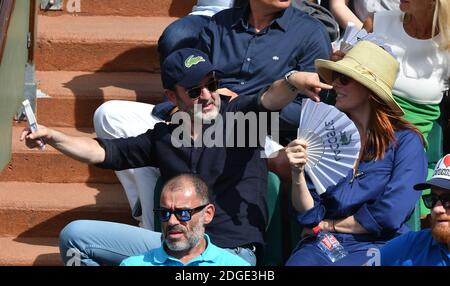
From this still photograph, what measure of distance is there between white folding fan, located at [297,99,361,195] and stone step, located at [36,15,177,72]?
2113mm

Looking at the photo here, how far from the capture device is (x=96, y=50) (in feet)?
26.8

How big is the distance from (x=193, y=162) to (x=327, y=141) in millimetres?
692

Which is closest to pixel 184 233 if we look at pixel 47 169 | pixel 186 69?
pixel 186 69

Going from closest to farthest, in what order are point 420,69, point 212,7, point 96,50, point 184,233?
point 184,233
point 420,69
point 212,7
point 96,50

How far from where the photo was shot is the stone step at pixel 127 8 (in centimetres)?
856

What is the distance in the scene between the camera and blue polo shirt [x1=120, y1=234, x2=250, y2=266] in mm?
5941

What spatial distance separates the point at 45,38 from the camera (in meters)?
8.16

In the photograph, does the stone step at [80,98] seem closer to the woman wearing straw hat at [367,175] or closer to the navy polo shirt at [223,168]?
the navy polo shirt at [223,168]

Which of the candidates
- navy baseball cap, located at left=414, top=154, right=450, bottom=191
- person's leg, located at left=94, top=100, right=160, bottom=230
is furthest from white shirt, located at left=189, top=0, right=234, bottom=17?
navy baseball cap, located at left=414, top=154, right=450, bottom=191

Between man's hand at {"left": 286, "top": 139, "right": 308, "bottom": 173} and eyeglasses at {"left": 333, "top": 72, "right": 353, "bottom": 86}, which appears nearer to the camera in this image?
man's hand at {"left": 286, "top": 139, "right": 308, "bottom": 173}

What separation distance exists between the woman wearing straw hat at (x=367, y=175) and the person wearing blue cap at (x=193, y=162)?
0.24 meters

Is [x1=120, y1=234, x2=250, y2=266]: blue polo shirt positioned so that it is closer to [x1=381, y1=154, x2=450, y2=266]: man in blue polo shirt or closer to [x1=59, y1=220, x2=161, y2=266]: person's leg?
[x1=59, y1=220, x2=161, y2=266]: person's leg

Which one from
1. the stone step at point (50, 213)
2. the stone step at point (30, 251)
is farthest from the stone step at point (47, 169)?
the stone step at point (30, 251)

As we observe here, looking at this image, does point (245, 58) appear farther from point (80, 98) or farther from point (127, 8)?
point (127, 8)
